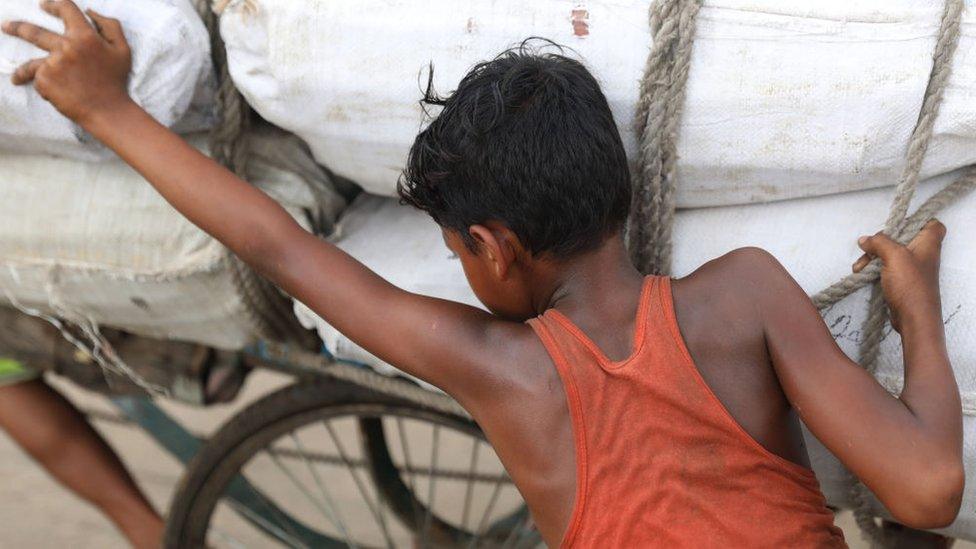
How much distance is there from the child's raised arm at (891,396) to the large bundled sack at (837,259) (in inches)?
1.6

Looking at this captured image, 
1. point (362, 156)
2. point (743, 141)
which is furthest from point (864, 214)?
point (362, 156)

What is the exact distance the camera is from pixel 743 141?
1286 mm

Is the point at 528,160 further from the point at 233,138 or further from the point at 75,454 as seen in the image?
the point at 75,454

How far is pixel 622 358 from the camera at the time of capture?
1237mm

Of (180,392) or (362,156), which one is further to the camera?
(180,392)

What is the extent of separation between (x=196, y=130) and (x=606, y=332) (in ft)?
A: 2.30

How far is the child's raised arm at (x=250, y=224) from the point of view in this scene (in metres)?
1.29

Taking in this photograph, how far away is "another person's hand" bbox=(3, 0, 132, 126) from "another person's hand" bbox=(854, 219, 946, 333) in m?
0.94

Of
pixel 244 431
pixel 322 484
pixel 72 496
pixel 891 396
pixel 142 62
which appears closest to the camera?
pixel 891 396

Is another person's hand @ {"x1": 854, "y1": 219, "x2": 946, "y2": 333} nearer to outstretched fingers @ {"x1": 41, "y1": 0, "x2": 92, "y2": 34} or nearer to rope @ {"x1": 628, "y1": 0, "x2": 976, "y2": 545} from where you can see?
rope @ {"x1": 628, "y1": 0, "x2": 976, "y2": 545}

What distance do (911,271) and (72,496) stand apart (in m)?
2.57

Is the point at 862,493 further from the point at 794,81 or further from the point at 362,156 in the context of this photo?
the point at 362,156

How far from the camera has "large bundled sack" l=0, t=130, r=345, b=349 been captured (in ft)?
5.13

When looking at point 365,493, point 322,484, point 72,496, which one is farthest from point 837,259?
point 72,496
